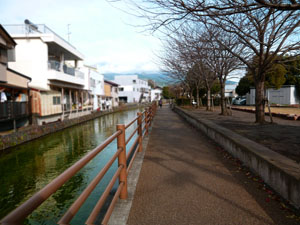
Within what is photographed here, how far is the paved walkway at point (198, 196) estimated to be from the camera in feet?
10.0

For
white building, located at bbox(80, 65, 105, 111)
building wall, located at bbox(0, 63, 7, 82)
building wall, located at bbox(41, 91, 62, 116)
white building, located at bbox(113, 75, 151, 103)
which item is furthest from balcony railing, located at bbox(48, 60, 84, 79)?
white building, located at bbox(113, 75, 151, 103)

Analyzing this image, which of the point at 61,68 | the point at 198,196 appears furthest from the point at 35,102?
the point at 198,196

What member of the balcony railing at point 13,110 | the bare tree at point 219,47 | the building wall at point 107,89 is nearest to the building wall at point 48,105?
the balcony railing at point 13,110

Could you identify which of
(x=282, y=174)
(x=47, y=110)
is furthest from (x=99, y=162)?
(x=47, y=110)

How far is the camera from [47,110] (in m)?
20.0

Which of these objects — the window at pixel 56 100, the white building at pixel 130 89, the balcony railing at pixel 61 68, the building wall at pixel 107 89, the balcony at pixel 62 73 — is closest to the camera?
the balcony at pixel 62 73

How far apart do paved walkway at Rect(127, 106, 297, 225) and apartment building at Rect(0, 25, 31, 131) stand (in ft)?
38.1

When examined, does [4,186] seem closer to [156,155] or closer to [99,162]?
[99,162]

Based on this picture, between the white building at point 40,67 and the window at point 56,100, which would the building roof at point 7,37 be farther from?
the window at point 56,100

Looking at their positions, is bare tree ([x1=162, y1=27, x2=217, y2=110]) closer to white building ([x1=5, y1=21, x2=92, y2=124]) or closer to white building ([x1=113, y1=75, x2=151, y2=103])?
white building ([x1=5, y1=21, x2=92, y2=124])

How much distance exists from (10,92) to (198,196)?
53.7ft

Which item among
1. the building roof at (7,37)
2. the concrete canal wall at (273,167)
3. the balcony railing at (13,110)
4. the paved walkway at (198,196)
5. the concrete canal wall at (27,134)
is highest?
the building roof at (7,37)

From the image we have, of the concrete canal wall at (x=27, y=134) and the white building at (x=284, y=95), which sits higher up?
the white building at (x=284, y=95)

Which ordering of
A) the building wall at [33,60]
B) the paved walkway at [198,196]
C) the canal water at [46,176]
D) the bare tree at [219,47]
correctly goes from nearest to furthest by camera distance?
the paved walkway at [198,196] → the canal water at [46,176] → the bare tree at [219,47] → the building wall at [33,60]
